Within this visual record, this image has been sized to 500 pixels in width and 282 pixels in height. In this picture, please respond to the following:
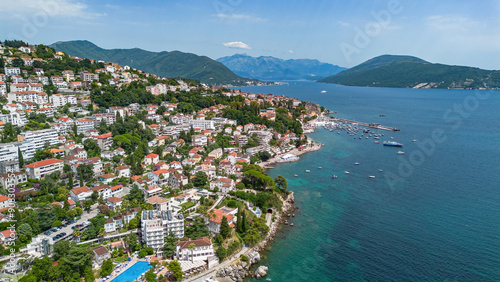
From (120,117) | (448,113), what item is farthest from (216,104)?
(448,113)

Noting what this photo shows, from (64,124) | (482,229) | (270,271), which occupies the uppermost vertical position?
(64,124)

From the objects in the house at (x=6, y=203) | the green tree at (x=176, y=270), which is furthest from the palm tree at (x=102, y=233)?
the house at (x=6, y=203)

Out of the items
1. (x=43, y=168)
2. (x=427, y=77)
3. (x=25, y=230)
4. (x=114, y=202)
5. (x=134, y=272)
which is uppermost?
(x=427, y=77)

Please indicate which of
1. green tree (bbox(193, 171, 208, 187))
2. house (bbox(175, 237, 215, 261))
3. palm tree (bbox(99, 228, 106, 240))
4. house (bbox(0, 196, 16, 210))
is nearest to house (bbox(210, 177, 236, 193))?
green tree (bbox(193, 171, 208, 187))

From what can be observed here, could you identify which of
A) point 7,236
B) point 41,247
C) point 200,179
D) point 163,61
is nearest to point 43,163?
point 7,236

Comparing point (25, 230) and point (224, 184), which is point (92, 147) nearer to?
point (25, 230)

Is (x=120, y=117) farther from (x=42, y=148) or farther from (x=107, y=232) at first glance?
(x=107, y=232)
